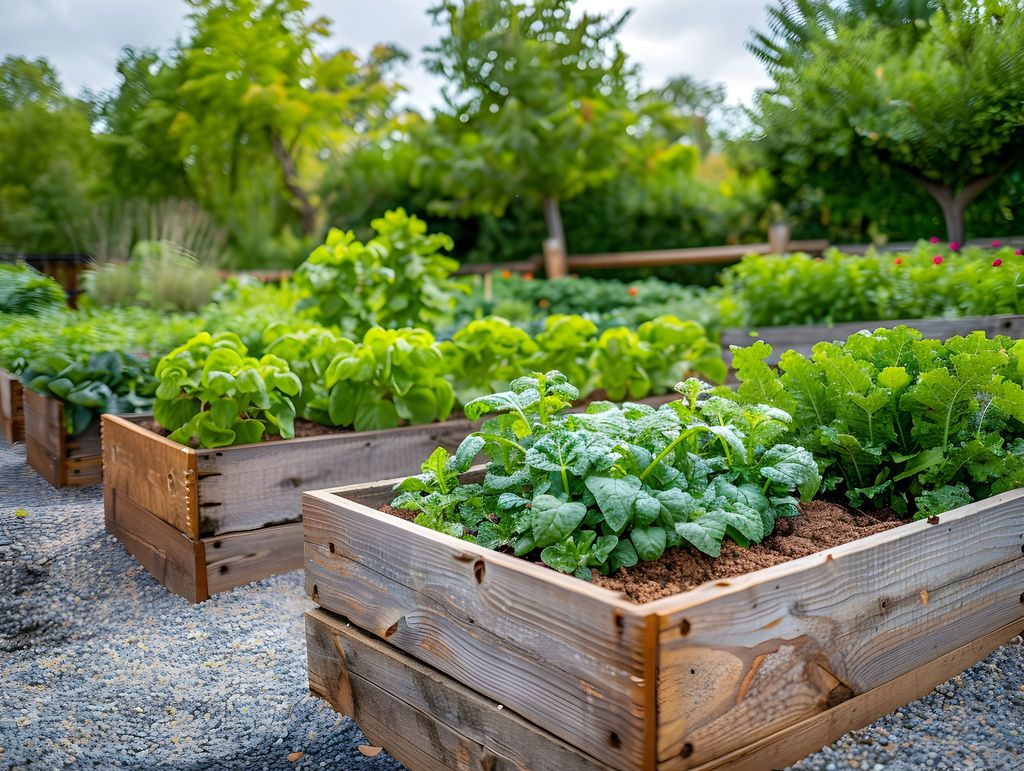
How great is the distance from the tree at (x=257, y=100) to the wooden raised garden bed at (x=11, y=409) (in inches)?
75.7

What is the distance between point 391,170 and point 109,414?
7.70m

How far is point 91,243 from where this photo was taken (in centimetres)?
491

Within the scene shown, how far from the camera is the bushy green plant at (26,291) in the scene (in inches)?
144

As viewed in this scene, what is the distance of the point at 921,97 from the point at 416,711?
3.24m

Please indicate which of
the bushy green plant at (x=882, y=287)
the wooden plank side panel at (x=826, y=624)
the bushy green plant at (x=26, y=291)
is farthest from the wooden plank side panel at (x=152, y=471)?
the bushy green plant at (x=882, y=287)

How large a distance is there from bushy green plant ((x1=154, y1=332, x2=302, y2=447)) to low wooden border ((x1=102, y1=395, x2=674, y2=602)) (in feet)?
0.18

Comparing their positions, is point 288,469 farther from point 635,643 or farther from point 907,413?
point 907,413

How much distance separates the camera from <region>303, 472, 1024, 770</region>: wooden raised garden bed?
3.80 feet

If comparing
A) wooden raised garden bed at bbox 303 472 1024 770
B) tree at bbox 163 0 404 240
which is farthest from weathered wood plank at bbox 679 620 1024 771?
tree at bbox 163 0 404 240

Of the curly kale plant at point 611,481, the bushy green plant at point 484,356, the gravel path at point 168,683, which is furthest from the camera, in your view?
the bushy green plant at point 484,356

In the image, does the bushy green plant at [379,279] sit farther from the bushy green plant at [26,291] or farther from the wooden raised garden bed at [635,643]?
the wooden raised garden bed at [635,643]

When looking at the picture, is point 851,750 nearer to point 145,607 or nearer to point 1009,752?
point 1009,752

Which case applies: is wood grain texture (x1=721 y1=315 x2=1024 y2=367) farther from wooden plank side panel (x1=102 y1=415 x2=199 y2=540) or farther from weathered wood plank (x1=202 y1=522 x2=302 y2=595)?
wooden plank side panel (x1=102 y1=415 x2=199 y2=540)

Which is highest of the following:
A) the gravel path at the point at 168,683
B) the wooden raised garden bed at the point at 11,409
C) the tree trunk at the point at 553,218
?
the tree trunk at the point at 553,218
